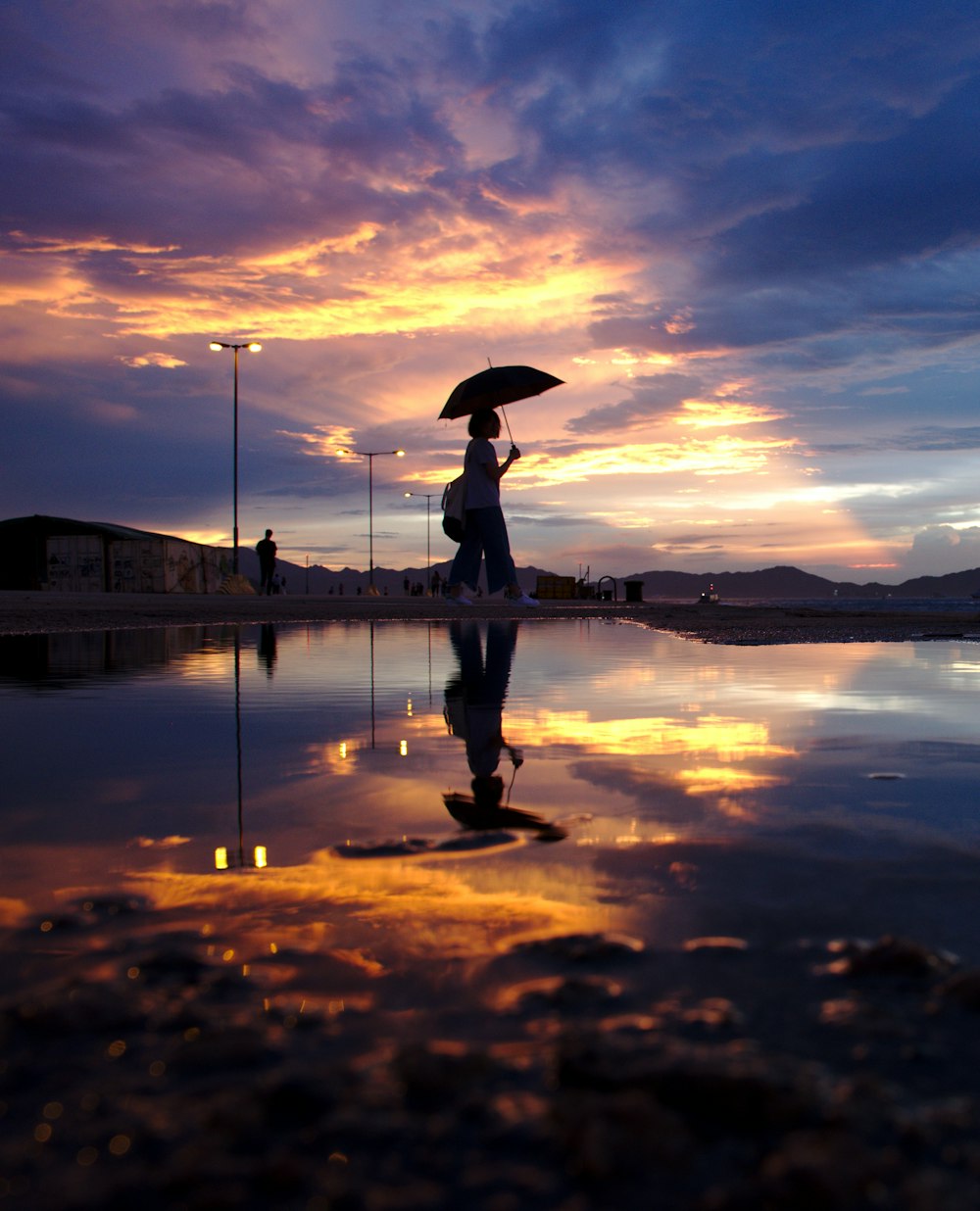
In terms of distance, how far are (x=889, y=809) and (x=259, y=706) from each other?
3.62 metres

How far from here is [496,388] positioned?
1694cm

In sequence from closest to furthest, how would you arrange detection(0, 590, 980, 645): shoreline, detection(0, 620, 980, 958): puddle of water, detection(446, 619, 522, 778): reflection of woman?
detection(0, 620, 980, 958): puddle of water → detection(446, 619, 522, 778): reflection of woman → detection(0, 590, 980, 645): shoreline

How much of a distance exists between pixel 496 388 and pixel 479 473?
171 cm

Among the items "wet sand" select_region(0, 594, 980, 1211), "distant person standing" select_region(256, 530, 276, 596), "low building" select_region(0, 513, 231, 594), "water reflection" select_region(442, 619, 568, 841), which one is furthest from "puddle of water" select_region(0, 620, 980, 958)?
"low building" select_region(0, 513, 231, 594)

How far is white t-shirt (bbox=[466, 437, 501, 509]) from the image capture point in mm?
17844

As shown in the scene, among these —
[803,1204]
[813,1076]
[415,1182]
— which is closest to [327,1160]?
[415,1182]

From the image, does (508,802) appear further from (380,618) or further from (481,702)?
(380,618)

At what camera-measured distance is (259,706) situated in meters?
5.62

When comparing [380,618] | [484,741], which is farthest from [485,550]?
[484,741]

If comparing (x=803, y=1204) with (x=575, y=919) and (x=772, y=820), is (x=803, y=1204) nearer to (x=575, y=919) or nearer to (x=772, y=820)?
(x=575, y=919)

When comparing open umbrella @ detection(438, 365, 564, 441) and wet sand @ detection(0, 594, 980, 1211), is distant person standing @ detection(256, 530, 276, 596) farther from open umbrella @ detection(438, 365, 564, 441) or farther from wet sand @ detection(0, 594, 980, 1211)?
wet sand @ detection(0, 594, 980, 1211)

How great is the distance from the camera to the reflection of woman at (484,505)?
17781mm

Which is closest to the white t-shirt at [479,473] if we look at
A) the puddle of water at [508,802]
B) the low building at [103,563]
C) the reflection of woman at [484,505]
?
the reflection of woman at [484,505]

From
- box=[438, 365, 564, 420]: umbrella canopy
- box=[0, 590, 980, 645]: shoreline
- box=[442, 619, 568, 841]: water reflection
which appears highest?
box=[438, 365, 564, 420]: umbrella canopy
